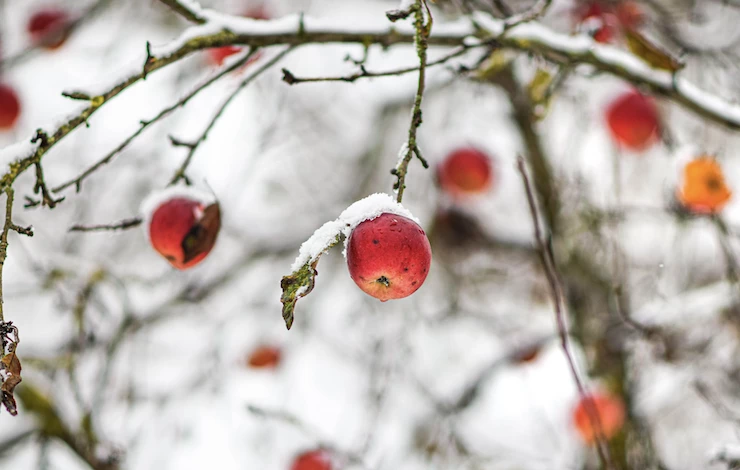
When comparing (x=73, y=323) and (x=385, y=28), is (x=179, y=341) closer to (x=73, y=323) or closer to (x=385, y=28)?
(x=73, y=323)

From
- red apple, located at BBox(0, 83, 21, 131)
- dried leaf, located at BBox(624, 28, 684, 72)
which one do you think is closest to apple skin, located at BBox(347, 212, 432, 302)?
dried leaf, located at BBox(624, 28, 684, 72)

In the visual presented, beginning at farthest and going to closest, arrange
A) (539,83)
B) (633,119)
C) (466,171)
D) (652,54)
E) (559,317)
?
1. (466,171)
2. (633,119)
3. (539,83)
4. (652,54)
5. (559,317)

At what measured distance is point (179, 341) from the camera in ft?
16.1

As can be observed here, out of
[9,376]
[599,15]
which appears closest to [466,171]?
[599,15]

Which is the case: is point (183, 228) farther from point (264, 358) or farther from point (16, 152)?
point (264, 358)

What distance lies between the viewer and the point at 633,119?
301 cm

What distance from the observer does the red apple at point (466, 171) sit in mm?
3385

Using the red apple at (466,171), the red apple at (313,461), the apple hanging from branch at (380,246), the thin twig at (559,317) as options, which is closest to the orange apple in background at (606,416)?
the red apple at (466,171)

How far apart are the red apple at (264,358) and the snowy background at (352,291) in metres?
0.07

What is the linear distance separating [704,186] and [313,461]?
6.29ft

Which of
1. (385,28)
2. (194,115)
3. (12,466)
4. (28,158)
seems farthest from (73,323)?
(194,115)

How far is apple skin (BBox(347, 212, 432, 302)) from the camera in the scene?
106 centimetres

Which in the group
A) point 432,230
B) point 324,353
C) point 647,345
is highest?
point 432,230

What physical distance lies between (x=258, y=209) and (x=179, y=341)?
4.96ft
